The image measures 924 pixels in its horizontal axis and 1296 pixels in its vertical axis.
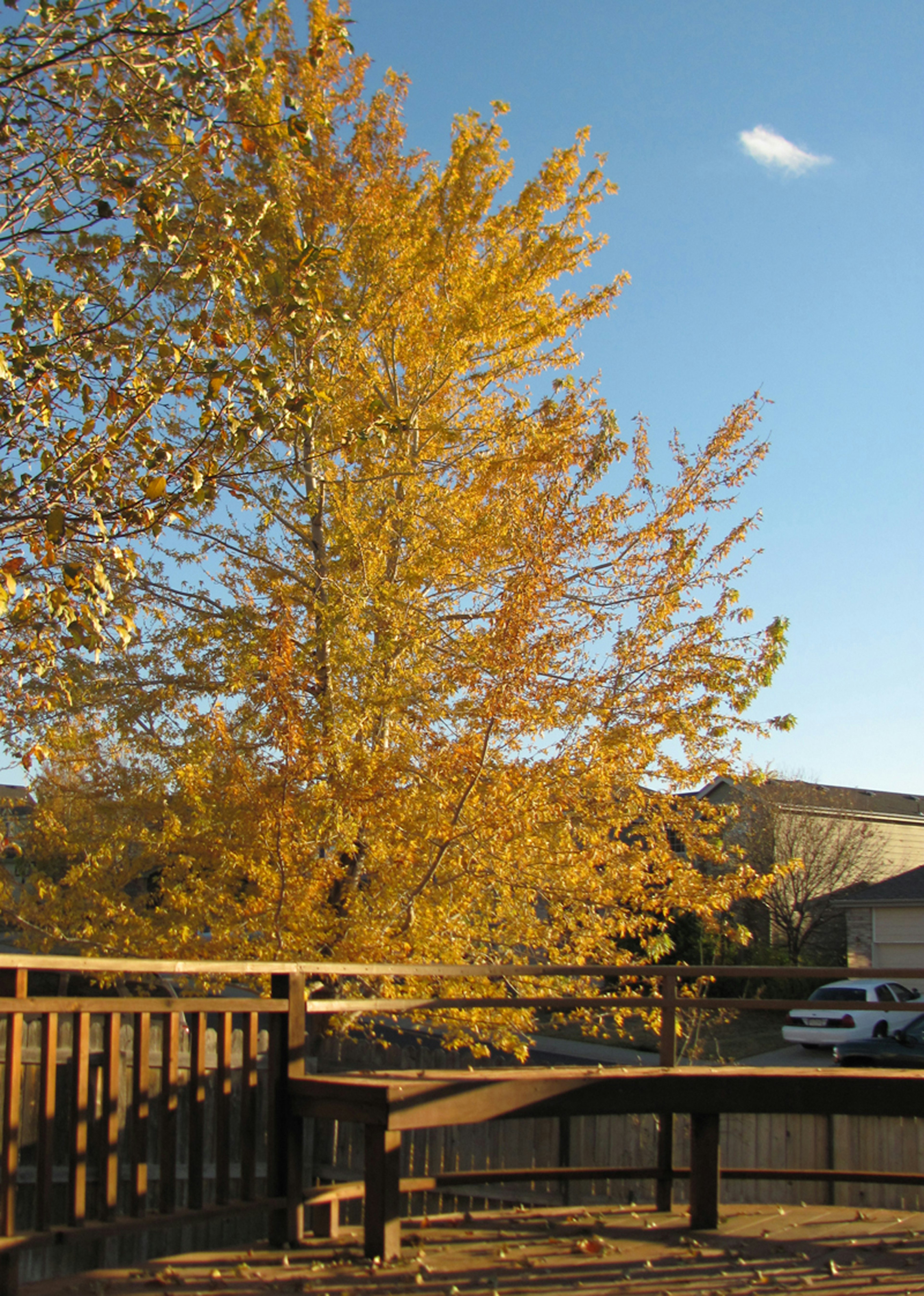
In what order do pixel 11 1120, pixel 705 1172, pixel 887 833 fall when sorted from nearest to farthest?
pixel 11 1120 → pixel 705 1172 → pixel 887 833

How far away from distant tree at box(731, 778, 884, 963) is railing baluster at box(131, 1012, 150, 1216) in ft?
77.5

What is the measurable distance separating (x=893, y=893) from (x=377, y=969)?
25824 mm

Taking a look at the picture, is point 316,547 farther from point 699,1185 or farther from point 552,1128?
point 699,1185

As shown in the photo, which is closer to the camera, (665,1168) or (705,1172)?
(705,1172)

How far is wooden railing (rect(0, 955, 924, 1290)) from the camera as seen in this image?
157 inches

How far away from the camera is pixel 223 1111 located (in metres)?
4.69

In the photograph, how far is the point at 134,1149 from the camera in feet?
14.3

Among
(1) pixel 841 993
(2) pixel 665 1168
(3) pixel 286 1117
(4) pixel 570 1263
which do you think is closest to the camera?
(4) pixel 570 1263

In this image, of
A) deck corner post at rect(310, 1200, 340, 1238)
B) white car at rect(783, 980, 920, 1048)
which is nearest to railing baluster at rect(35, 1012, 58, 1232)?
deck corner post at rect(310, 1200, 340, 1238)

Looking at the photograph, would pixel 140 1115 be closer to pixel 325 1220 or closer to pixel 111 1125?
pixel 111 1125

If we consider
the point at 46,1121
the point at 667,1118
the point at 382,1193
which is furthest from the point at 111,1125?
the point at 667,1118

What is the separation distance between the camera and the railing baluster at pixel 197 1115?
455 centimetres

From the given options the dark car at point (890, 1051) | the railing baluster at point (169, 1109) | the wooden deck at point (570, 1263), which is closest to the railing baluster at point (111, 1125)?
the railing baluster at point (169, 1109)

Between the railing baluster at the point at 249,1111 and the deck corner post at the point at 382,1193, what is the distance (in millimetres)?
505
